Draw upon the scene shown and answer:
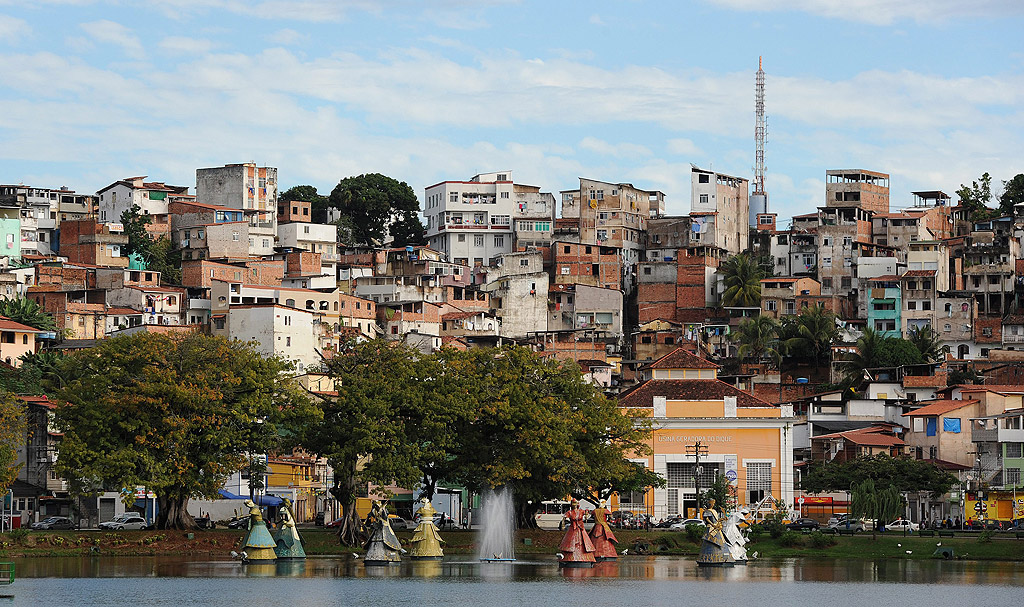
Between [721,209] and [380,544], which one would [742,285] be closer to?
[721,209]

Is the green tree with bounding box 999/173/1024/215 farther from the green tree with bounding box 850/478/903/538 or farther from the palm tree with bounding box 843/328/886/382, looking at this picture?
the green tree with bounding box 850/478/903/538

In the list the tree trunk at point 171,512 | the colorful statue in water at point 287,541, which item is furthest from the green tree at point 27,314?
the colorful statue in water at point 287,541

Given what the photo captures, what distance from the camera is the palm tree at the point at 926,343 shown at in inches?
4779

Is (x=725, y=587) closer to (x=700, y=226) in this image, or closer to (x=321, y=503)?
(x=321, y=503)

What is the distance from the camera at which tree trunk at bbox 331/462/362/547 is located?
2753 inches

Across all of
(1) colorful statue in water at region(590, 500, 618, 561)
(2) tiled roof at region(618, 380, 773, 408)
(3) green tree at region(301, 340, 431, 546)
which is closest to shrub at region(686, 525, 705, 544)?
(1) colorful statue in water at region(590, 500, 618, 561)

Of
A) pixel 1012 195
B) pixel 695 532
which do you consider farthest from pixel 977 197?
pixel 695 532

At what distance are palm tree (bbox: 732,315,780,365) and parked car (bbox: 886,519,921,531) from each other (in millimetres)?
41810

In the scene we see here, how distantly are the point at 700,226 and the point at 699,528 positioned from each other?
79906mm

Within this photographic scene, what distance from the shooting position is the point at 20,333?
350 feet

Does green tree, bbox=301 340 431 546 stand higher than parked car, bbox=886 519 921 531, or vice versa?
green tree, bbox=301 340 431 546

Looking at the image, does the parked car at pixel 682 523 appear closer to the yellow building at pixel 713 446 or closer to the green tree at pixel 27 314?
the yellow building at pixel 713 446

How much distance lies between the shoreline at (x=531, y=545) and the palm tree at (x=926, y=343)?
171 ft

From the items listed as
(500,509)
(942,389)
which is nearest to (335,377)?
(500,509)
